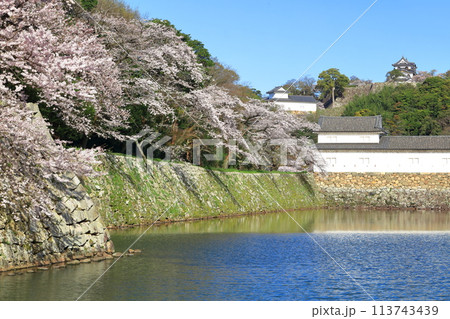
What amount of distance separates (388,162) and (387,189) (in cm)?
251

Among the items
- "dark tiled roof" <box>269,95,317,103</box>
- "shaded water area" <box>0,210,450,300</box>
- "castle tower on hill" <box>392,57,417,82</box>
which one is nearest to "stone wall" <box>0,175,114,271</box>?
"shaded water area" <box>0,210,450,300</box>

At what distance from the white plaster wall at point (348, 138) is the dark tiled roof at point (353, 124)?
1.67ft

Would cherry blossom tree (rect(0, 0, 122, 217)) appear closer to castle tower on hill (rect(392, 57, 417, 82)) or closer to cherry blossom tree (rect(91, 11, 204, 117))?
cherry blossom tree (rect(91, 11, 204, 117))

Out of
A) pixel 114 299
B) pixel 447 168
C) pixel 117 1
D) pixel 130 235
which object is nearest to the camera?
pixel 114 299

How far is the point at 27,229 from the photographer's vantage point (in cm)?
1347

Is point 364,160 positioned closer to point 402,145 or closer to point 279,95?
point 402,145

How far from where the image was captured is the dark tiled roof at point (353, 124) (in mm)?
54031

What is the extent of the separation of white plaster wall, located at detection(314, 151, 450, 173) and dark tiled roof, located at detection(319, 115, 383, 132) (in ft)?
7.93

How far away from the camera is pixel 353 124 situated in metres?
54.7

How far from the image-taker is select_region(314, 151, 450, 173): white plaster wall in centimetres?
5147

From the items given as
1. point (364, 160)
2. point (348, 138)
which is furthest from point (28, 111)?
point (348, 138)

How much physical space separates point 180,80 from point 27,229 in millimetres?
18664

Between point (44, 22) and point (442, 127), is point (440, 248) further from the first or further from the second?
point (442, 127)

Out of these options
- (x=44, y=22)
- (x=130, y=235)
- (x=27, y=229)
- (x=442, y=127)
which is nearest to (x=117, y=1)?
(x=130, y=235)
